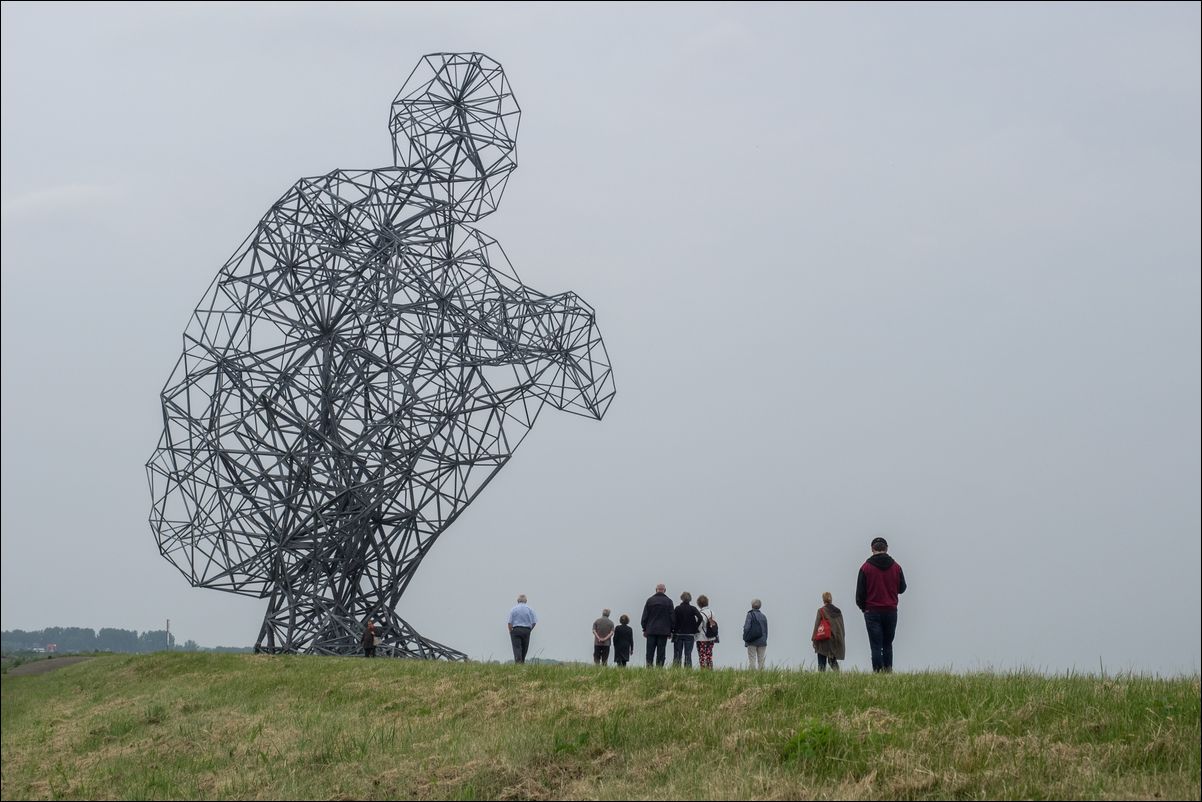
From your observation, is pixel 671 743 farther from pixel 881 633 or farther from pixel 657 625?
pixel 657 625

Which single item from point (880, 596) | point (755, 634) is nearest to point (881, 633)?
point (880, 596)

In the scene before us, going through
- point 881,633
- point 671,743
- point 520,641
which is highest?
point 520,641

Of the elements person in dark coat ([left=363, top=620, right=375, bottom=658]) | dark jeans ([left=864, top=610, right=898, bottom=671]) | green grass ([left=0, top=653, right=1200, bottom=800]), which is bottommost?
green grass ([left=0, top=653, right=1200, bottom=800])

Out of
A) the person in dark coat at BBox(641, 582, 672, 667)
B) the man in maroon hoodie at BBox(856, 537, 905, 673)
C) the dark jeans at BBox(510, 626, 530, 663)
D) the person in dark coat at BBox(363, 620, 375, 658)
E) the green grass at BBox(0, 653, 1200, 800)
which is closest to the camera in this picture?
the green grass at BBox(0, 653, 1200, 800)

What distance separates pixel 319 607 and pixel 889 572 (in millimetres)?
14701

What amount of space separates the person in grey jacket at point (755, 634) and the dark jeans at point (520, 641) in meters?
4.62

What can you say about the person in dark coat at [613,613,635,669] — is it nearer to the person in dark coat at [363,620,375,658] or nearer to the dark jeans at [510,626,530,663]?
the dark jeans at [510,626,530,663]

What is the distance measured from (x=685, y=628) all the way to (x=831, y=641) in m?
3.13

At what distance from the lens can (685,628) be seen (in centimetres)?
2034

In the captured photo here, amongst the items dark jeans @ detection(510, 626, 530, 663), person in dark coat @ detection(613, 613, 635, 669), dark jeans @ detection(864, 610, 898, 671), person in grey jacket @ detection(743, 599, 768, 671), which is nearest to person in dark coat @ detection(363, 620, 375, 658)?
dark jeans @ detection(510, 626, 530, 663)

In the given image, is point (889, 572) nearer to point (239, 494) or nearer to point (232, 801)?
point (232, 801)

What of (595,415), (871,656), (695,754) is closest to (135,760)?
(695,754)

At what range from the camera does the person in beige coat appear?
17766mm

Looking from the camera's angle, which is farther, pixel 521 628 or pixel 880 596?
pixel 521 628
